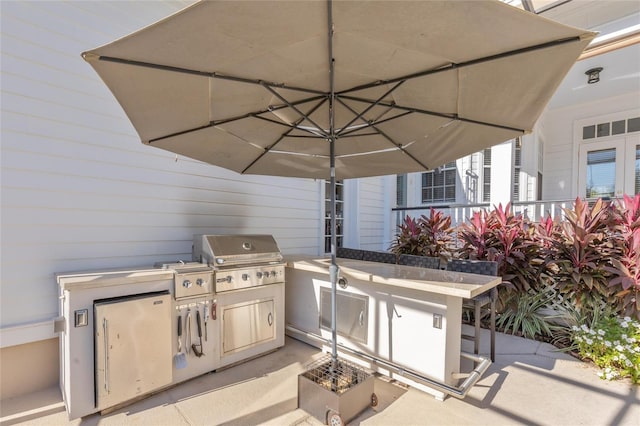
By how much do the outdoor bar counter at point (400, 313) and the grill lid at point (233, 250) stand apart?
1.30ft

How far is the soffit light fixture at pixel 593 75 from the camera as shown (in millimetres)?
4906

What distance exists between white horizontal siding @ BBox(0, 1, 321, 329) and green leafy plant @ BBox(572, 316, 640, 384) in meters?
4.44

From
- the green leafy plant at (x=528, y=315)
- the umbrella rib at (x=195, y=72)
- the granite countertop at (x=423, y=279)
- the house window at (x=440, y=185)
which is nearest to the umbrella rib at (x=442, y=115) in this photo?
the umbrella rib at (x=195, y=72)

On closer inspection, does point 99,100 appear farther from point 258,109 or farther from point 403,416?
point 403,416

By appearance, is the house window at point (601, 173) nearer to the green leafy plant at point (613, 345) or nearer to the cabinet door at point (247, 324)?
the green leafy plant at point (613, 345)

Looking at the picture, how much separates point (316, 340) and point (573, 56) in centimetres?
329

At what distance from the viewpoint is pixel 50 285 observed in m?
2.73

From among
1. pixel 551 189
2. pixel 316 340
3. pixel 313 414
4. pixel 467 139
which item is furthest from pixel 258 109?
pixel 551 189

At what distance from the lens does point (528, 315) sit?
3979 millimetres

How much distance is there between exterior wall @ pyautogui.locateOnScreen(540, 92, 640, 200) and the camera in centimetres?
639

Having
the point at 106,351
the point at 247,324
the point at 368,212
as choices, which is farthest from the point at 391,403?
the point at 368,212

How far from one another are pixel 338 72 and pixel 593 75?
552cm

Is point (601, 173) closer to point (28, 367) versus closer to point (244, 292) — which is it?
point (244, 292)

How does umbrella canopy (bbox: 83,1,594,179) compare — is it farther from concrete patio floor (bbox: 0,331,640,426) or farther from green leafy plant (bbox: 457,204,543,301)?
concrete patio floor (bbox: 0,331,640,426)
